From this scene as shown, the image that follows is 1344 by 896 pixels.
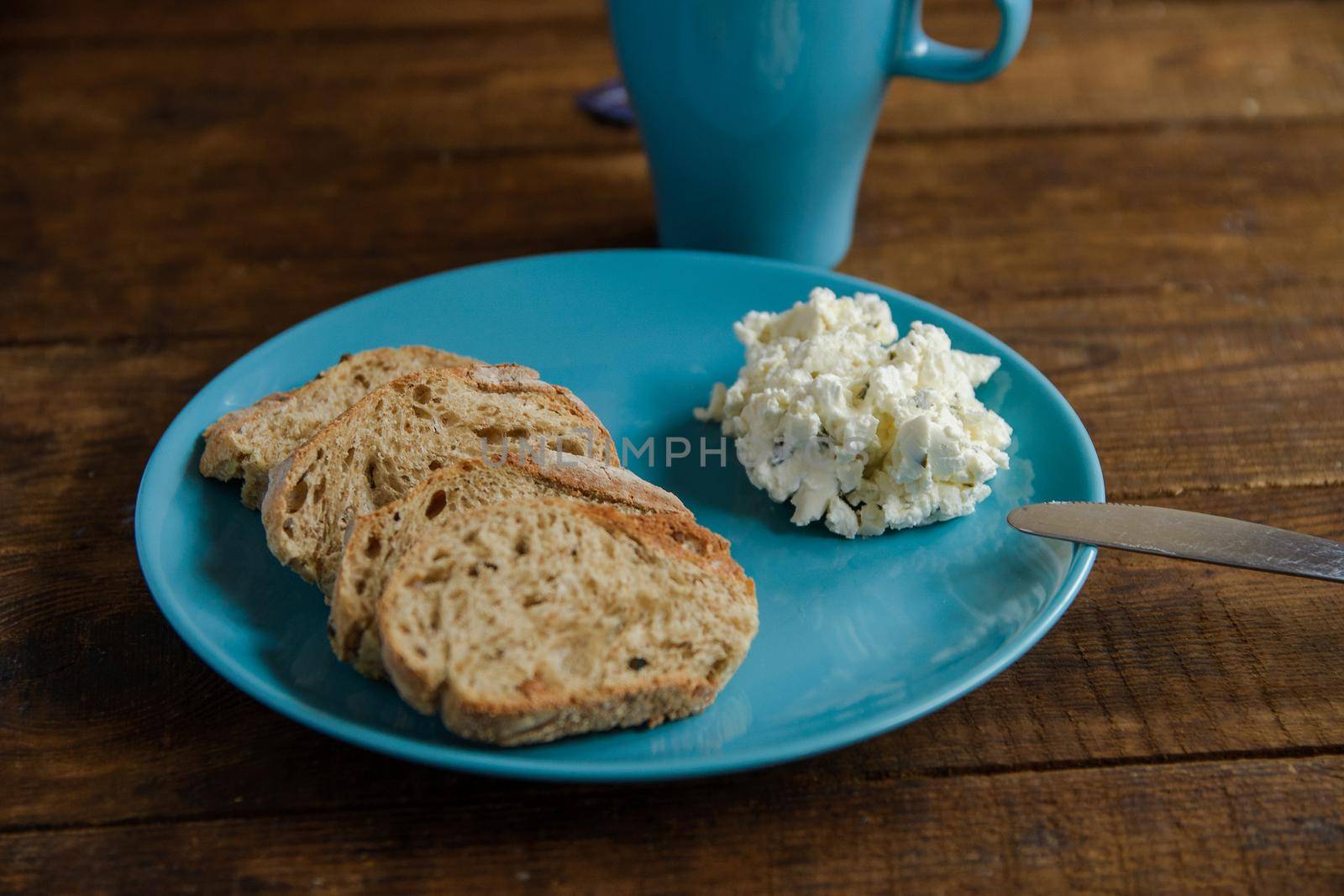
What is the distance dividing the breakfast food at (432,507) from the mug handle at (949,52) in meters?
1.00

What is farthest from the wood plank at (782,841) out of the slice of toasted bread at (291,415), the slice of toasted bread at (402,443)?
the slice of toasted bread at (291,415)

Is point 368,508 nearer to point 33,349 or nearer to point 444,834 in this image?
point 444,834

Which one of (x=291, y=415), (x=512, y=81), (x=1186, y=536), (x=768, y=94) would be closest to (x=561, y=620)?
(x=291, y=415)

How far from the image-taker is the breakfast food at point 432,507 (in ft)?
4.93

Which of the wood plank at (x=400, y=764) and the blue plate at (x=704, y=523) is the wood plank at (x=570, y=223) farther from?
the wood plank at (x=400, y=764)

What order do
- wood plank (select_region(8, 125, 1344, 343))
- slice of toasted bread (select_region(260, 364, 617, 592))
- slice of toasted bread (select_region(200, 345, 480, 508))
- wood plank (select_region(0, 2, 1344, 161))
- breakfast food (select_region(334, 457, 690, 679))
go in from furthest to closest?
1. wood plank (select_region(0, 2, 1344, 161))
2. wood plank (select_region(8, 125, 1344, 343))
3. slice of toasted bread (select_region(200, 345, 480, 508))
4. slice of toasted bread (select_region(260, 364, 617, 592))
5. breakfast food (select_region(334, 457, 690, 679))

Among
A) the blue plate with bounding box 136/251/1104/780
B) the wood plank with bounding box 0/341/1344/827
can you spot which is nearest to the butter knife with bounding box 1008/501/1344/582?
the blue plate with bounding box 136/251/1104/780

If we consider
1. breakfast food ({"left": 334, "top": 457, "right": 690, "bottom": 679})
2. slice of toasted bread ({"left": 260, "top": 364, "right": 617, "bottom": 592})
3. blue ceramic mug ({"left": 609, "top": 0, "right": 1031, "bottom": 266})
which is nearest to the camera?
breakfast food ({"left": 334, "top": 457, "right": 690, "bottom": 679})

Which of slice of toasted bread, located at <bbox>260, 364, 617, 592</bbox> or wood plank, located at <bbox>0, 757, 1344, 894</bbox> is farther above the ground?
slice of toasted bread, located at <bbox>260, 364, 617, 592</bbox>

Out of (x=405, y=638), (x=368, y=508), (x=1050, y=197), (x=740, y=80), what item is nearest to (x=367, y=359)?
(x=368, y=508)

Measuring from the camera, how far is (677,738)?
145cm

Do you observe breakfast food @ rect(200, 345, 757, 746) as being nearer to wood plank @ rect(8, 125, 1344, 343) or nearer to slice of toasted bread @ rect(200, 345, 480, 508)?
slice of toasted bread @ rect(200, 345, 480, 508)

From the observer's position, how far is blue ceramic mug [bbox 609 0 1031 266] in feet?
6.83

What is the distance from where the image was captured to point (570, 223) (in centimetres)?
272
